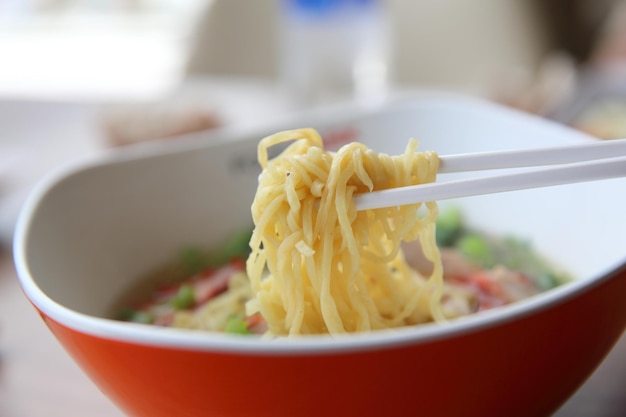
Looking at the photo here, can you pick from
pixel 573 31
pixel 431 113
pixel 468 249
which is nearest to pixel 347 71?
pixel 431 113

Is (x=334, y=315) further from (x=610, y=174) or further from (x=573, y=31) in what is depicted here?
(x=573, y=31)

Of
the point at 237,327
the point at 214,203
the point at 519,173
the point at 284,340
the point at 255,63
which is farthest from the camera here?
the point at 255,63

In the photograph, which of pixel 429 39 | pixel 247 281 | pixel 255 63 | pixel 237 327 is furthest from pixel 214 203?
pixel 429 39

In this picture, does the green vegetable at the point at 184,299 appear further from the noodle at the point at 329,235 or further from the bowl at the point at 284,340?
the noodle at the point at 329,235

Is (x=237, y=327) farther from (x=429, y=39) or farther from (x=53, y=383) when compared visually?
(x=429, y=39)

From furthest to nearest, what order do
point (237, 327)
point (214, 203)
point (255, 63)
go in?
point (255, 63) < point (214, 203) < point (237, 327)

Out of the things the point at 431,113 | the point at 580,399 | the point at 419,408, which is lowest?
the point at 580,399

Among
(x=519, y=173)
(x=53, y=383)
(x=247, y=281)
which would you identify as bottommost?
(x=53, y=383)
